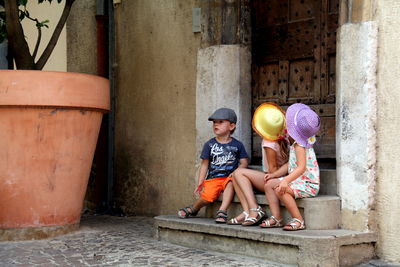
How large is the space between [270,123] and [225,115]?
47cm

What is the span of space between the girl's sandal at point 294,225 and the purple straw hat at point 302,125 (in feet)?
1.76

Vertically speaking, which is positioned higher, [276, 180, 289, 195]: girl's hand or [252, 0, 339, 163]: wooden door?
[252, 0, 339, 163]: wooden door

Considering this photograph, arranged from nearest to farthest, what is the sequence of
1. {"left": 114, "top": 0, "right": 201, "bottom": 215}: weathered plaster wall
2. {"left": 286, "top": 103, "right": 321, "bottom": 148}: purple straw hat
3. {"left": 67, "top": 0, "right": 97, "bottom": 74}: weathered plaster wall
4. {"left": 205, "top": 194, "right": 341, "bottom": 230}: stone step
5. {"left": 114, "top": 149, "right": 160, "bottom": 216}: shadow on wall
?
{"left": 205, "top": 194, "right": 341, "bottom": 230}: stone step
{"left": 286, "top": 103, "right": 321, "bottom": 148}: purple straw hat
{"left": 114, "top": 0, "right": 201, "bottom": 215}: weathered plaster wall
{"left": 114, "top": 149, "right": 160, "bottom": 216}: shadow on wall
{"left": 67, "top": 0, "right": 97, "bottom": 74}: weathered plaster wall

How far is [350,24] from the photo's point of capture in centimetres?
464

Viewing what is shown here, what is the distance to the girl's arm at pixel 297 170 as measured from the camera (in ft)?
14.8

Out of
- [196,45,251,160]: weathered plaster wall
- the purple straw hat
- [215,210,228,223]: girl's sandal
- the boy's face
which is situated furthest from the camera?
[196,45,251,160]: weathered plaster wall

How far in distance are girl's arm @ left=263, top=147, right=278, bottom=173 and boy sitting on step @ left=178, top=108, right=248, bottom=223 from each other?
1.25 ft

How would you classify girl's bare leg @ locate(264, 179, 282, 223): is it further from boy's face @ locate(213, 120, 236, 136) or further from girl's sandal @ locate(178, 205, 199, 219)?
girl's sandal @ locate(178, 205, 199, 219)

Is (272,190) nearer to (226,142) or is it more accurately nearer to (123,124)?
(226,142)

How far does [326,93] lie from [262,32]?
94cm

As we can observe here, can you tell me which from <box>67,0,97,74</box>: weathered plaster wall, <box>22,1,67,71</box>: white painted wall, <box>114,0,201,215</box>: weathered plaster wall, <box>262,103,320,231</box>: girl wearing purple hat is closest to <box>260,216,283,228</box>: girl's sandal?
<box>262,103,320,231</box>: girl wearing purple hat

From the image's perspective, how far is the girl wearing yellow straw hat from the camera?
490 cm

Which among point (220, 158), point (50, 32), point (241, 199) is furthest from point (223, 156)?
point (50, 32)

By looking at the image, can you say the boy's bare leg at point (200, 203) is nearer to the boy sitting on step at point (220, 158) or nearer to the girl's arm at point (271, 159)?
the boy sitting on step at point (220, 158)
